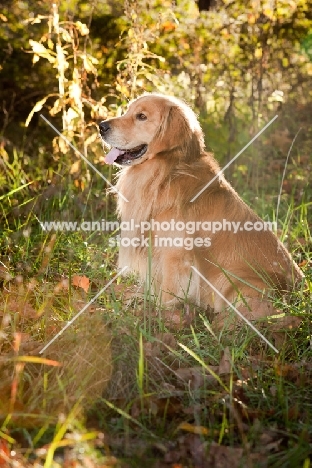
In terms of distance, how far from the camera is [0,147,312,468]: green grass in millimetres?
2604

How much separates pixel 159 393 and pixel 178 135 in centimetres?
190

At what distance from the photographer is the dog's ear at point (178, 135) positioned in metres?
4.30

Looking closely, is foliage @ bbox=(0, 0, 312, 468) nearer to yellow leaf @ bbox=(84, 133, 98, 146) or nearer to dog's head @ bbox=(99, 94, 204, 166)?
yellow leaf @ bbox=(84, 133, 98, 146)

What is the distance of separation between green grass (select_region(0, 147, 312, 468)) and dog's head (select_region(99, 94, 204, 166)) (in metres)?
0.97

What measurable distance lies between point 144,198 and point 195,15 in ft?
11.3

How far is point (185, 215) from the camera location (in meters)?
4.27

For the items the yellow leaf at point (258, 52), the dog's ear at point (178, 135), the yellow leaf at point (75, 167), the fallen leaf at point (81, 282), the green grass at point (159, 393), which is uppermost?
the yellow leaf at point (258, 52)

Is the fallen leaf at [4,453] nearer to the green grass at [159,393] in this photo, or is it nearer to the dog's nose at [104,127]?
Result: the green grass at [159,393]

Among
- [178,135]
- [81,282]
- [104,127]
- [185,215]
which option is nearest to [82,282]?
[81,282]

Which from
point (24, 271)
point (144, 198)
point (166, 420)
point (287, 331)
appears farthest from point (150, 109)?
point (166, 420)

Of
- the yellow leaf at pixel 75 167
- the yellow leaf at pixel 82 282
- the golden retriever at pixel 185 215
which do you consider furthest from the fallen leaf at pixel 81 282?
the yellow leaf at pixel 75 167

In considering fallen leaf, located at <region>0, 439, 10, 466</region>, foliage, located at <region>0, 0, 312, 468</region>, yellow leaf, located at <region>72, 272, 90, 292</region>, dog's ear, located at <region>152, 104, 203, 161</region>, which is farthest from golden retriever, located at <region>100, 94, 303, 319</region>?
fallen leaf, located at <region>0, 439, 10, 466</region>

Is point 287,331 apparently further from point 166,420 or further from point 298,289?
point 166,420

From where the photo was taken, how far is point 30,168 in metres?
6.48
